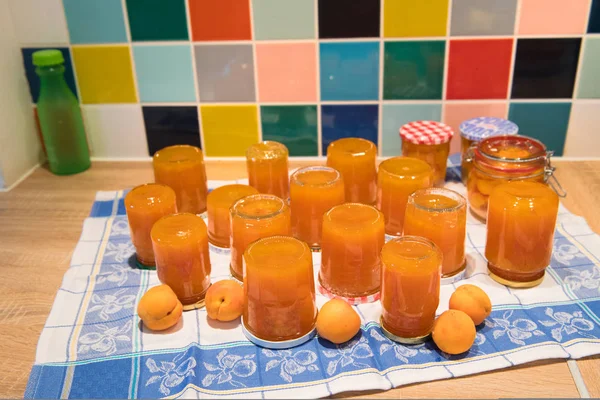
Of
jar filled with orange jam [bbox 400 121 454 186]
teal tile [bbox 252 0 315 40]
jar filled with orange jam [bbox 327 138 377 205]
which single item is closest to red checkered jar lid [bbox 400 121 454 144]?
jar filled with orange jam [bbox 400 121 454 186]

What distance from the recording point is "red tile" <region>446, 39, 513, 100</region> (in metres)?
1.41

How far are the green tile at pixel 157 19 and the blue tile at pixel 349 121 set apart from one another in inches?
15.3

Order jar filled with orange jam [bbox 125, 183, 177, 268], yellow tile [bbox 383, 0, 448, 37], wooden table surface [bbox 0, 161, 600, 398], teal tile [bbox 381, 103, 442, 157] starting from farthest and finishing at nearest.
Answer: teal tile [bbox 381, 103, 442, 157] → yellow tile [bbox 383, 0, 448, 37] → jar filled with orange jam [bbox 125, 183, 177, 268] → wooden table surface [bbox 0, 161, 600, 398]

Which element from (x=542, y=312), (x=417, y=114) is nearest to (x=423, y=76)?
(x=417, y=114)

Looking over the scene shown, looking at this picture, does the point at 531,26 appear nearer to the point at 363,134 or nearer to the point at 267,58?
the point at 363,134

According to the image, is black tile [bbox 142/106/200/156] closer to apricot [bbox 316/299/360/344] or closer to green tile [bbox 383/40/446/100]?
green tile [bbox 383/40/446/100]

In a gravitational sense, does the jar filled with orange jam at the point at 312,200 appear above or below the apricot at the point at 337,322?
above

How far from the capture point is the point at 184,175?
4.23ft

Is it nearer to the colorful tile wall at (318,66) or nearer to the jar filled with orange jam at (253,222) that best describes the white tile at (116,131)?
the colorful tile wall at (318,66)

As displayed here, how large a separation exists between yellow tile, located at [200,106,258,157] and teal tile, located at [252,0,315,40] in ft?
0.62

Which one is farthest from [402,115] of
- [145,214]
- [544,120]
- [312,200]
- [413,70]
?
[145,214]

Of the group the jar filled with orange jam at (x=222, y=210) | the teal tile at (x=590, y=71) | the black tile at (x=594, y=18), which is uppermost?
the black tile at (x=594, y=18)

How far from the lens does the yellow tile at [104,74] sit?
1.49 m

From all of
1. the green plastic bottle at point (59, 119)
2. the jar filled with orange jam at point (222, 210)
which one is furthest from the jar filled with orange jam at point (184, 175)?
the green plastic bottle at point (59, 119)
